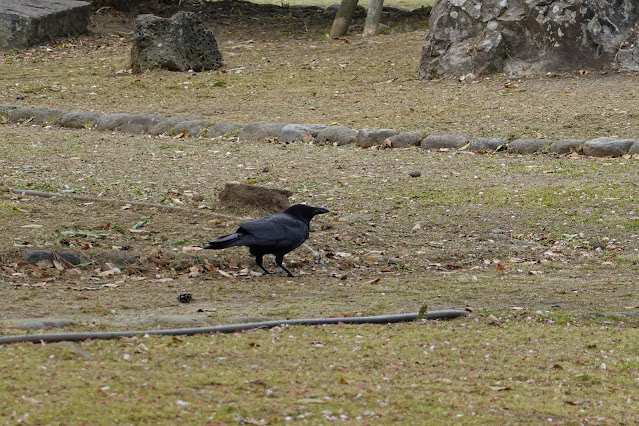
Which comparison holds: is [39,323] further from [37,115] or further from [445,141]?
[37,115]

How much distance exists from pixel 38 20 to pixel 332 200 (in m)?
11.5

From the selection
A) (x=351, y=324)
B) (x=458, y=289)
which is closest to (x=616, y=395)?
(x=351, y=324)

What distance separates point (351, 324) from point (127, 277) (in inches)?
74.7

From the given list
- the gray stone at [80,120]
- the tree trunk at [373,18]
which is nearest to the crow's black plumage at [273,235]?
→ the gray stone at [80,120]

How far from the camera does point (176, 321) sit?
17.0 feet

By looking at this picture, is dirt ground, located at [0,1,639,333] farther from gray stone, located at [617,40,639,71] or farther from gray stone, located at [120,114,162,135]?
gray stone, located at [120,114,162,135]

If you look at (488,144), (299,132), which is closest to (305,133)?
(299,132)

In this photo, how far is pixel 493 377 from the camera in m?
4.56

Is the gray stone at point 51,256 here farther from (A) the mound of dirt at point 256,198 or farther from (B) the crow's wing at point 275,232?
(A) the mound of dirt at point 256,198

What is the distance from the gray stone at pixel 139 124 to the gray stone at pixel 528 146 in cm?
457

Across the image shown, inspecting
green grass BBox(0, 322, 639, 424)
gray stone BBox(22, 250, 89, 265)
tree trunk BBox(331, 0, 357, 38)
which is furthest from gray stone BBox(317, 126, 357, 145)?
tree trunk BBox(331, 0, 357, 38)

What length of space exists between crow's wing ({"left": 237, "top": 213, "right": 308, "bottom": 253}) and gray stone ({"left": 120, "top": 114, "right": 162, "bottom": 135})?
6.49m

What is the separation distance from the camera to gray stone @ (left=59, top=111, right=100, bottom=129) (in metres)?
13.2

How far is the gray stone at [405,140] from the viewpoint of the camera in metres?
11.8
